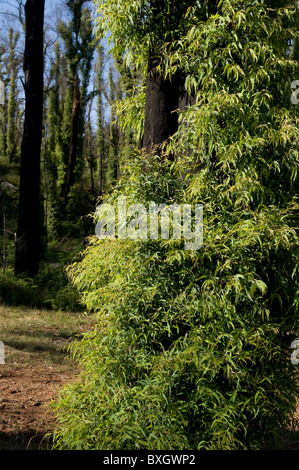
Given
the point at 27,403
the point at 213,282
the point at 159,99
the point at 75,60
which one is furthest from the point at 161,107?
the point at 75,60

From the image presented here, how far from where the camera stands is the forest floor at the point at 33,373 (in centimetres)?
369

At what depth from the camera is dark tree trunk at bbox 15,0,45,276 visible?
8.73 metres

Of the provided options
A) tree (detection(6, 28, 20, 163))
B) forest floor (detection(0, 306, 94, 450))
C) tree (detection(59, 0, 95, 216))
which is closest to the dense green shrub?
forest floor (detection(0, 306, 94, 450))

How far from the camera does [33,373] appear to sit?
16.2 feet

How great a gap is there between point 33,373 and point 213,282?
3005mm

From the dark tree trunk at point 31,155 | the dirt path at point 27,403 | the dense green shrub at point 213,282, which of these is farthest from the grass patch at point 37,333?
the dense green shrub at point 213,282

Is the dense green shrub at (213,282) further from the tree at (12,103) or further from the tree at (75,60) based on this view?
the tree at (12,103)

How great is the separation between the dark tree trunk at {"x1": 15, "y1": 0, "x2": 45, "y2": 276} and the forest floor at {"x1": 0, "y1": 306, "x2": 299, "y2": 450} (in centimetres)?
162

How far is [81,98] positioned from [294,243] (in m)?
19.7

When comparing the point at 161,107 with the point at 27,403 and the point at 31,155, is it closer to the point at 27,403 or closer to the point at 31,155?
the point at 27,403

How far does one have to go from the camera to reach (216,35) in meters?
3.13

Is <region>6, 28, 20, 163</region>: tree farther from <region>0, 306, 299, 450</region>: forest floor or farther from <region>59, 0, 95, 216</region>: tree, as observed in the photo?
<region>0, 306, 299, 450</region>: forest floor
